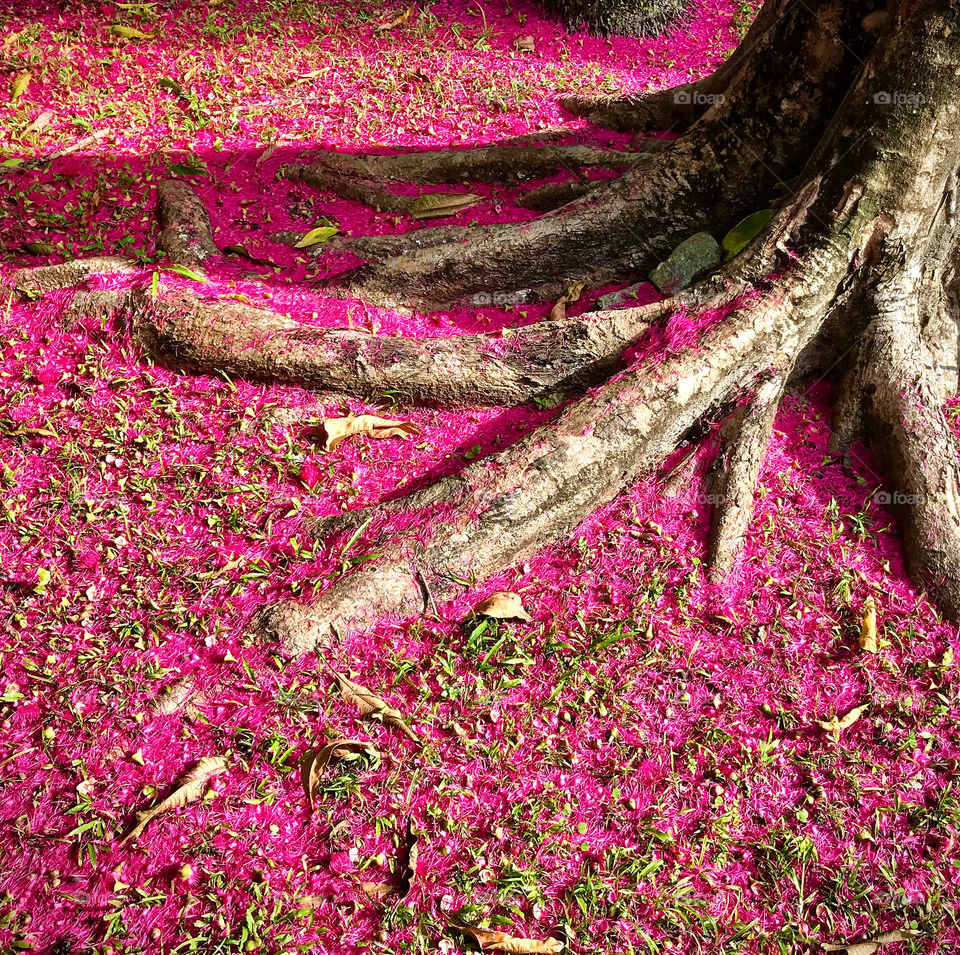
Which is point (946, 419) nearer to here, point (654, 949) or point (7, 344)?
point (654, 949)

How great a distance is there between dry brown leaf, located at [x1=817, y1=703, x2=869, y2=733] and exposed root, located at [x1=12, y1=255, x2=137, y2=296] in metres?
4.13

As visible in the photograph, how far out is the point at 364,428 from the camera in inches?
149

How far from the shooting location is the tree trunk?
3.28m

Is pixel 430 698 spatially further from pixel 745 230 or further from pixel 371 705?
pixel 745 230

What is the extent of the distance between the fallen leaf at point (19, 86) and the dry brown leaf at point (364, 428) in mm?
4207

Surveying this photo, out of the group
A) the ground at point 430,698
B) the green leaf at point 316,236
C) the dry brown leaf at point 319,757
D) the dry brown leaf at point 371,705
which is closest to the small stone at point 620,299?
the ground at point 430,698

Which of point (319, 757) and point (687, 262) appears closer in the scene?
point (319, 757)

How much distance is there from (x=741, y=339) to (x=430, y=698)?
2081mm

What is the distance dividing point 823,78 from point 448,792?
365 centimetres

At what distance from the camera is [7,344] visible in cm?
395

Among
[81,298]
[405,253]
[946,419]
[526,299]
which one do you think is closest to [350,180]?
[405,253]

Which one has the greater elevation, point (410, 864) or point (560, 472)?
point (560, 472)

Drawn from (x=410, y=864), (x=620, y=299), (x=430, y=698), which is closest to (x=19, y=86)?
(x=620, y=299)
